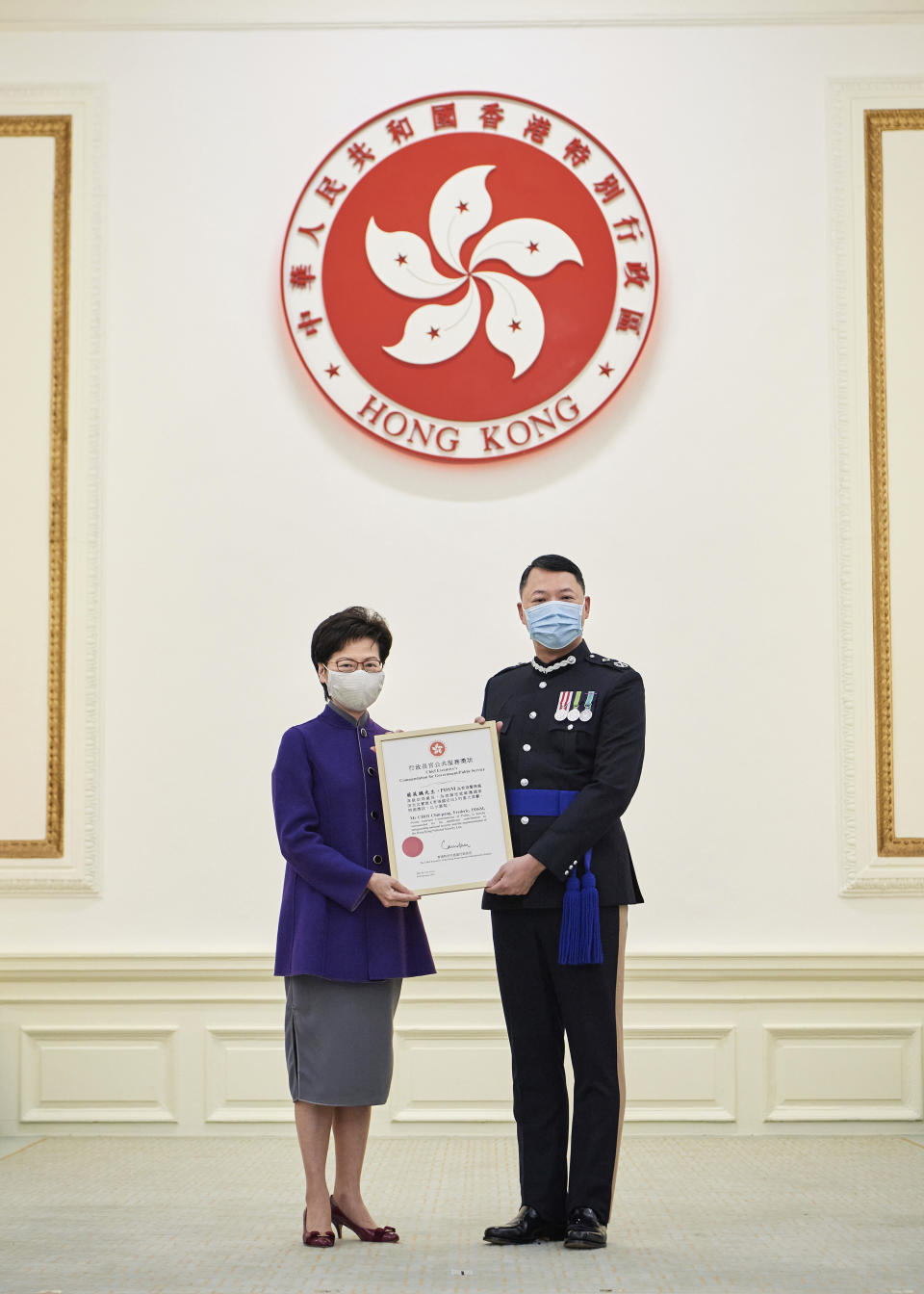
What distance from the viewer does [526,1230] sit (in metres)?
2.65

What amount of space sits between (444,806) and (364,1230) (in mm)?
859

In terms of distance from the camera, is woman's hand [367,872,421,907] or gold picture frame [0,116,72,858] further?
gold picture frame [0,116,72,858]

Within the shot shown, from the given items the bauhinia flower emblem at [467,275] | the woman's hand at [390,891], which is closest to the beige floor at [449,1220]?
the woman's hand at [390,891]

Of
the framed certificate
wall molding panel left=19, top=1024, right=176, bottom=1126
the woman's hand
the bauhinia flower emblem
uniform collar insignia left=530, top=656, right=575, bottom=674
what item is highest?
the bauhinia flower emblem

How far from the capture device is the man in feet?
8.66

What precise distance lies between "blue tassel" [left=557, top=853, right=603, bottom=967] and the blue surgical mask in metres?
0.50

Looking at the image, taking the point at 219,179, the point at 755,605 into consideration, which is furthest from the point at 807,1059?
the point at 219,179

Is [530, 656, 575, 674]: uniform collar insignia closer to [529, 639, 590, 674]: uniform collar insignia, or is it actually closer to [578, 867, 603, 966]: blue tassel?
[529, 639, 590, 674]: uniform collar insignia

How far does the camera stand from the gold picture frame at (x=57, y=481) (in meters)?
4.06

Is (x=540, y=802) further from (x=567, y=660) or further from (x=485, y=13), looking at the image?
(x=485, y=13)

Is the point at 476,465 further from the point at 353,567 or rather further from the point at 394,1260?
the point at 394,1260

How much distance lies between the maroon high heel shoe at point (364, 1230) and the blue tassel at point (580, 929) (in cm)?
64

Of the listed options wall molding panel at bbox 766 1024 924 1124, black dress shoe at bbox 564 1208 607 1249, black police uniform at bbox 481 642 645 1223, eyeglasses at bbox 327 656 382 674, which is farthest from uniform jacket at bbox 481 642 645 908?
wall molding panel at bbox 766 1024 924 1124

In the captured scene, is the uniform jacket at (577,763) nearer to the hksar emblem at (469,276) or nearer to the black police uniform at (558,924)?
the black police uniform at (558,924)
